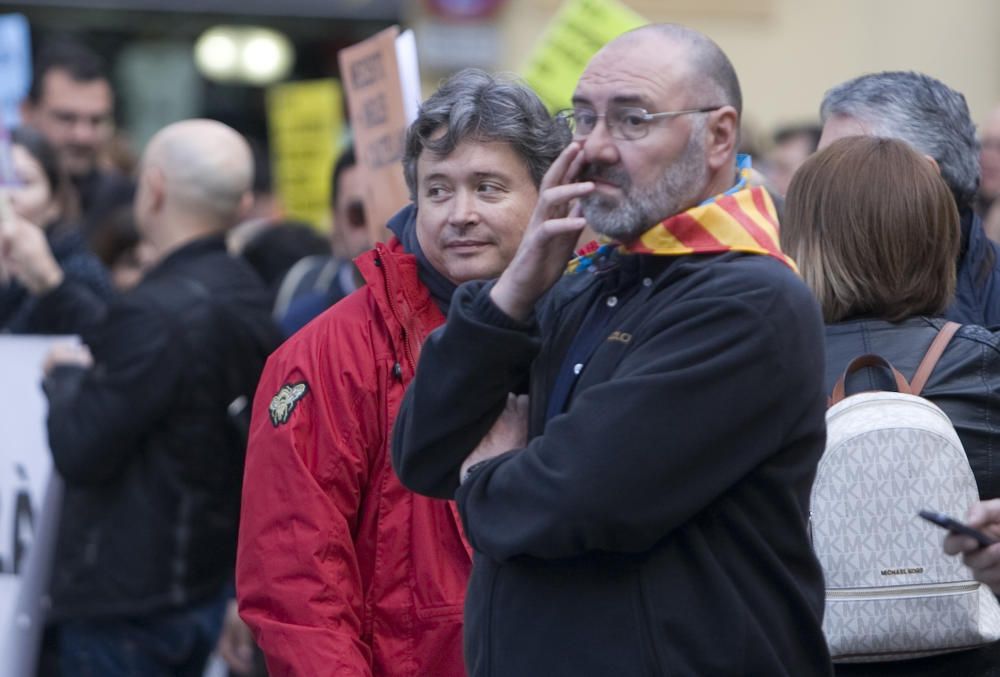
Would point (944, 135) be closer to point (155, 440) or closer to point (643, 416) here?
point (643, 416)

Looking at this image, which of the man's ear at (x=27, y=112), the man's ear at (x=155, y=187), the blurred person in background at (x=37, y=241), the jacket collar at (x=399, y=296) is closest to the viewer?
the jacket collar at (x=399, y=296)

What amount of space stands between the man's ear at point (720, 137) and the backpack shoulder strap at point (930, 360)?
668 millimetres

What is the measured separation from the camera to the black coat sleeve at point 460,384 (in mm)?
2662

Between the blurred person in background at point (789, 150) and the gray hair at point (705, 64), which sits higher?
the gray hair at point (705, 64)

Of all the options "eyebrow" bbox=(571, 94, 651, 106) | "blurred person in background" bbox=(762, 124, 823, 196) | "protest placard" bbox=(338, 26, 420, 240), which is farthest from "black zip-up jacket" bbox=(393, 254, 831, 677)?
"blurred person in background" bbox=(762, 124, 823, 196)

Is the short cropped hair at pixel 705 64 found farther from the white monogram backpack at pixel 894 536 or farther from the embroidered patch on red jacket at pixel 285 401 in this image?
the embroidered patch on red jacket at pixel 285 401

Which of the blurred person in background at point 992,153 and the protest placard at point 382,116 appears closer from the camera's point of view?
the protest placard at point 382,116

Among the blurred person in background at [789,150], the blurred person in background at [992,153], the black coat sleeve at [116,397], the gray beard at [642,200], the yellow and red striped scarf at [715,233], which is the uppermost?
the gray beard at [642,200]

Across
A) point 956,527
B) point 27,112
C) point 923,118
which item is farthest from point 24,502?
point 27,112

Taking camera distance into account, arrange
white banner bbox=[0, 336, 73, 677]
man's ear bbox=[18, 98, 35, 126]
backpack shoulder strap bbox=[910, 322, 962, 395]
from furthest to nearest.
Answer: man's ear bbox=[18, 98, 35, 126]
white banner bbox=[0, 336, 73, 677]
backpack shoulder strap bbox=[910, 322, 962, 395]

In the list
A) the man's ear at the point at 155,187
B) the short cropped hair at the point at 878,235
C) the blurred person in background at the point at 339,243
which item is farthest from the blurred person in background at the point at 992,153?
the man's ear at the point at 155,187

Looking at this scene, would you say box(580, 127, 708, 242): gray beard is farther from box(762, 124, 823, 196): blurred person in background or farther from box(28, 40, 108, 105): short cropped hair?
box(762, 124, 823, 196): blurred person in background

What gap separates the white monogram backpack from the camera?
3043mm

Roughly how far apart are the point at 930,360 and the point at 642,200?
792 millimetres
